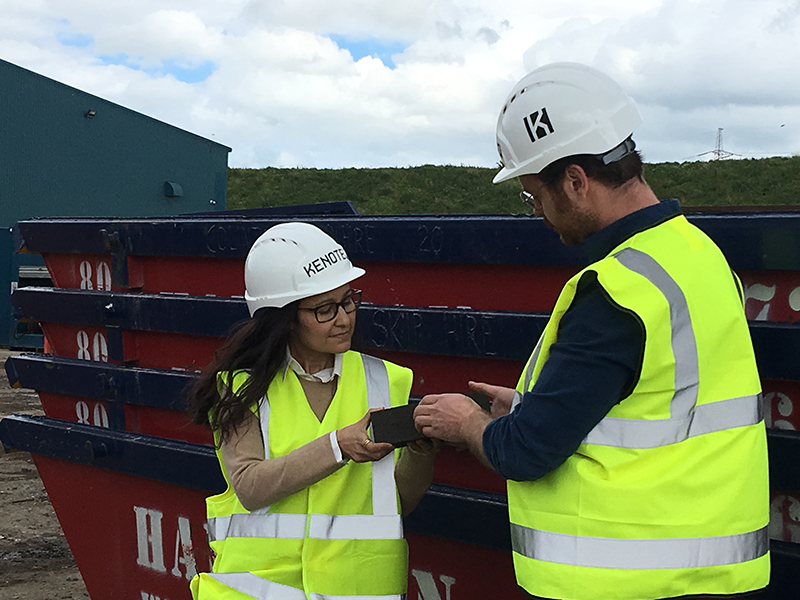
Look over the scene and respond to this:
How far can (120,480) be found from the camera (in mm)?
3428

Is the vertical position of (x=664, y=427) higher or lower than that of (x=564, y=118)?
lower

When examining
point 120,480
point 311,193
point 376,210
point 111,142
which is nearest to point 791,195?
point 376,210

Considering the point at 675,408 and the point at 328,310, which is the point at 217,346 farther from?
the point at 675,408

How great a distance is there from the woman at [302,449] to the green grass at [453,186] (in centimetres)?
1713

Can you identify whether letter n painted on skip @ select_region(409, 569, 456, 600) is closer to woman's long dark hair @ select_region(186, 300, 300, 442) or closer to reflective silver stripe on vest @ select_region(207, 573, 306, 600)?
reflective silver stripe on vest @ select_region(207, 573, 306, 600)

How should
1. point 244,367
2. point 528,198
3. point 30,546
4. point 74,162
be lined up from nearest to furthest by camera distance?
1. point 528,198
2. point 244,367
3. point 30,546
4. point 74,162

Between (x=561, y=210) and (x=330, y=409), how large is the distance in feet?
2.72

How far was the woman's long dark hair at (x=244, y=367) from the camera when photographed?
→ 2195 millimetres

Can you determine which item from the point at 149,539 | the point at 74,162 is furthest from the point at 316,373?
the point at 74,162

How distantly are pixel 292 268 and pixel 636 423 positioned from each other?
1018 millimetres

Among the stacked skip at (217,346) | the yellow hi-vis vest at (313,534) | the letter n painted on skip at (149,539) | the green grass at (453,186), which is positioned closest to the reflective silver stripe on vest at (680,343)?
the stacked skip at (217,346)

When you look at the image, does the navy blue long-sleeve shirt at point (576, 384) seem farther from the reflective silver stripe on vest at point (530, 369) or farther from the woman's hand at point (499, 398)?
the woman's hand at point (499, 398)

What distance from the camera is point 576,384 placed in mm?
1533

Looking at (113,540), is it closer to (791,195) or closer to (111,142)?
(111,142)
